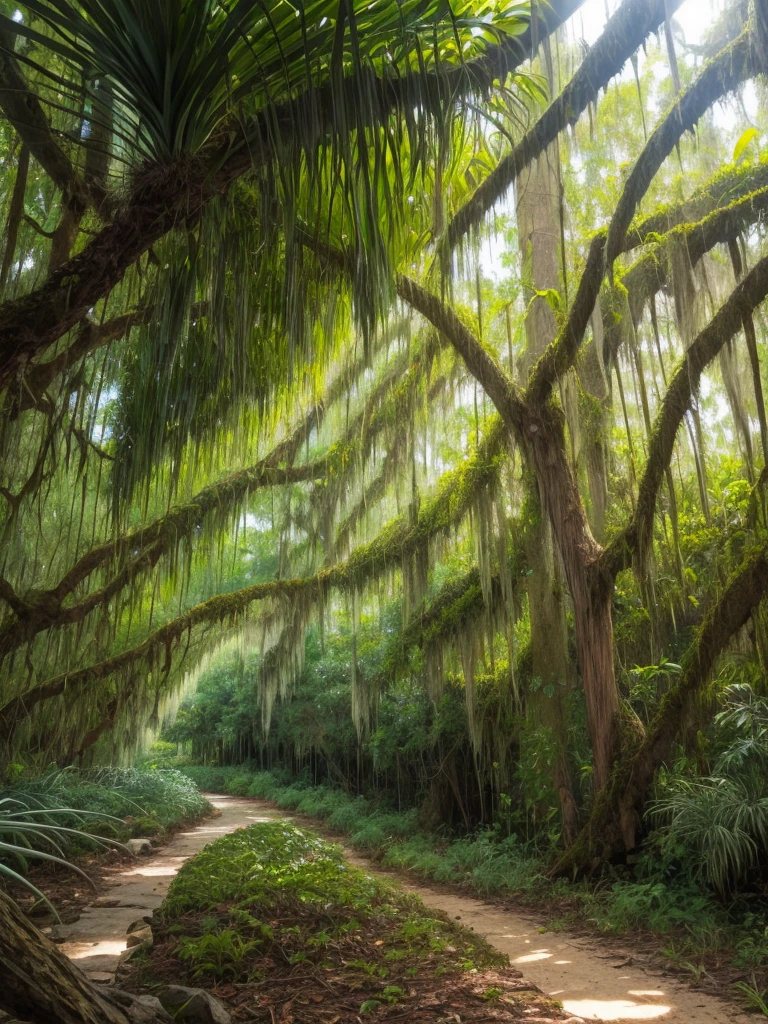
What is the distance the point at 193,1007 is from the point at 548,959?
2.52 m

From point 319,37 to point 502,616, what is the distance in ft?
20.4

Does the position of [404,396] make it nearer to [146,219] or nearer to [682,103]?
[682,103]

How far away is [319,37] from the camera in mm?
2162

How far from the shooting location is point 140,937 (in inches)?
146

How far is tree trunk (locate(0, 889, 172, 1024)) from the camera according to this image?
1.71m

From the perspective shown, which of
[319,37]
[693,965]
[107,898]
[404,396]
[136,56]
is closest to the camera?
[136,56]

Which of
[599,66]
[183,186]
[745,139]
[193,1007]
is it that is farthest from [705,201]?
[193,1007]

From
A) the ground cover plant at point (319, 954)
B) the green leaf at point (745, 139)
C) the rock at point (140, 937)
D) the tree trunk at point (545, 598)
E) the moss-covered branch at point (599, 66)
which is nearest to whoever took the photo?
the ground cover plant at point (319, 954)

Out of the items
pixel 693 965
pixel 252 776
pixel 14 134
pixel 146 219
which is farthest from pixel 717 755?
pixel 252 776

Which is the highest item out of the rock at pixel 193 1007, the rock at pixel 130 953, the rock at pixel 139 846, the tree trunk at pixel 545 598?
the tree trunk at pixel 545 598

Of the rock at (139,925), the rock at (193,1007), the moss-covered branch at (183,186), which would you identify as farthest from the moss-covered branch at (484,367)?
the rock at (193,1007)

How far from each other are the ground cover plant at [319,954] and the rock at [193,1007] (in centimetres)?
20

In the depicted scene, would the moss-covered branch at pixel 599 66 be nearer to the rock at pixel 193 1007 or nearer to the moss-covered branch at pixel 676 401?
the moss-covered branch at pixel 676 401

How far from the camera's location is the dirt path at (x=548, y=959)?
3168 mm
